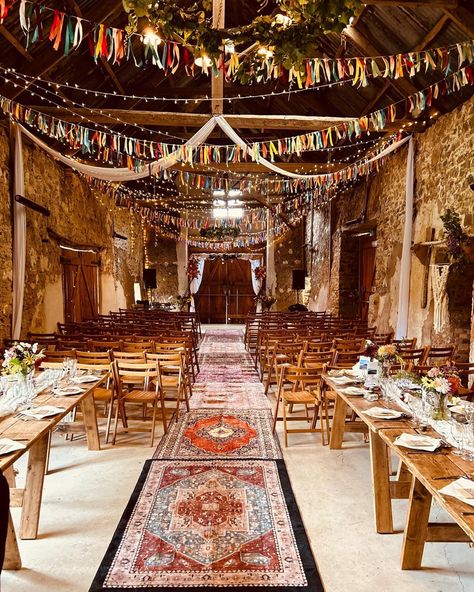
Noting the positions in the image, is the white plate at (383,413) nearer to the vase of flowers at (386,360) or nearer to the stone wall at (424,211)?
the vase of flowers at (386,360)

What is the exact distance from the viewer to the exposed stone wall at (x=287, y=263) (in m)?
17.5

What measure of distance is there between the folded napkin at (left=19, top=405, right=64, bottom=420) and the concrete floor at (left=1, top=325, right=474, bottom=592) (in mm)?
787

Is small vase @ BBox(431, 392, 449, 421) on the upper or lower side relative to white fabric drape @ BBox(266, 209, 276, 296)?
lower

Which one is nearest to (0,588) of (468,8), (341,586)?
(341,586)

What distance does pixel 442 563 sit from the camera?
2498 mm

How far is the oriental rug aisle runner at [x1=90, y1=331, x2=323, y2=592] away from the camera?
2.34 meters

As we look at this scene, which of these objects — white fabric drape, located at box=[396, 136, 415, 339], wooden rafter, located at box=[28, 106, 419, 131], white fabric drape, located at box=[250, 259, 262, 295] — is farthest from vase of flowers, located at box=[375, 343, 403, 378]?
white fabric drape, located at box=[250, 259, 262, 295]

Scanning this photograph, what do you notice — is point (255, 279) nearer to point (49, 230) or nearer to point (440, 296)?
point (49, 230)

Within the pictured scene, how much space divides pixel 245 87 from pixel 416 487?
11423mm

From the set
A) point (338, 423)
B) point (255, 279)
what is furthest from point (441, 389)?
point (255, 279)

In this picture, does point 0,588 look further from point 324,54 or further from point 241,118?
point 324,54

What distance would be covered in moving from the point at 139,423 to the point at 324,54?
866 centimetres

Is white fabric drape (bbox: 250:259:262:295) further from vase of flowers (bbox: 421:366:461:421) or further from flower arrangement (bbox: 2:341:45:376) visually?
vase of flowers (bbox: 421:366:461:421)

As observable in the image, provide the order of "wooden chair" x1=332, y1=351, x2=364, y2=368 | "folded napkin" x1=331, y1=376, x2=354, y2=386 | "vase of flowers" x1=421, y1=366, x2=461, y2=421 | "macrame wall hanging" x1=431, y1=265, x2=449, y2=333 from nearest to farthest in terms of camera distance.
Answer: "vase of flowers" x1=421, y1=366, x2=461, y2=421 → "folded napkin" x1=331, y1=376, x2=354, y2=386 → "wooden chair" x1=332, y1=351, x2=364, y2=368 → "macrame wall hanging" x1=431, y1=265, x2=449, y2=333
